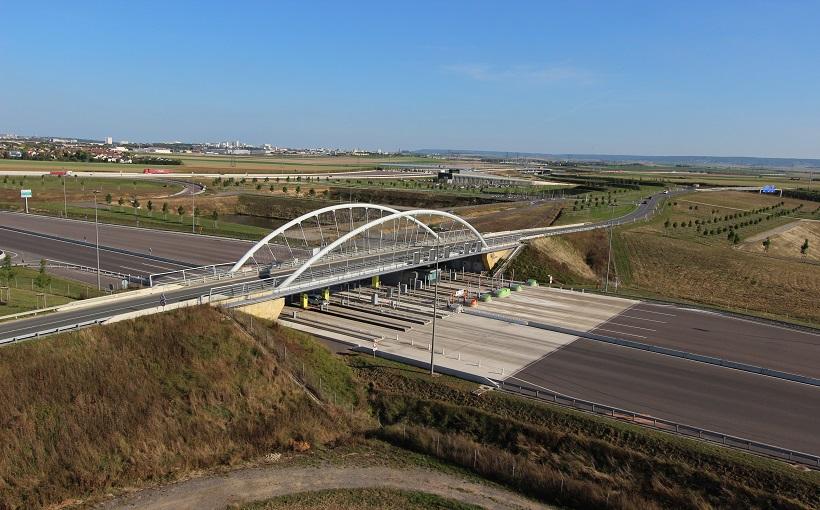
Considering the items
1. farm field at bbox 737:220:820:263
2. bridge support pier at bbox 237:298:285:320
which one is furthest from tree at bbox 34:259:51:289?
farm field at bbox 737:220:820:263

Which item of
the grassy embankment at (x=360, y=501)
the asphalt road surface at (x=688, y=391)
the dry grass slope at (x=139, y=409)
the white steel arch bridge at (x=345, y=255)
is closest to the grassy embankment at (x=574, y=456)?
the asphalt road surface at (x=688, y=391)

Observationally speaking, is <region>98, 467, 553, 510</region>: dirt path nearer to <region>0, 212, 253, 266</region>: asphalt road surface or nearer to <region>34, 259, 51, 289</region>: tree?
<region>34, 259, 51, 289</region>: tree

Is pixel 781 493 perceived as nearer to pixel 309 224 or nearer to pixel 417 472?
pixel 417 472

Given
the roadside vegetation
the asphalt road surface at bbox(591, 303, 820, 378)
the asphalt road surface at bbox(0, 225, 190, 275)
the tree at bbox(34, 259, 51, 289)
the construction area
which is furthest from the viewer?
the asphalt road surface at bbox(0, 225, 190, 275)

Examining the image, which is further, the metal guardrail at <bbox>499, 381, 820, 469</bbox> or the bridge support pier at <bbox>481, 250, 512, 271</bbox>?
the bridge support pier at <bbox>481, 250, 512, 271</bbox>

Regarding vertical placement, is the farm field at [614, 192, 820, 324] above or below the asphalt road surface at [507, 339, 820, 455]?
above

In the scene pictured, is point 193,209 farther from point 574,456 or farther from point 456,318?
point 574,456

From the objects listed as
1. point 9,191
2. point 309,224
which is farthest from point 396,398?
point 9,191
